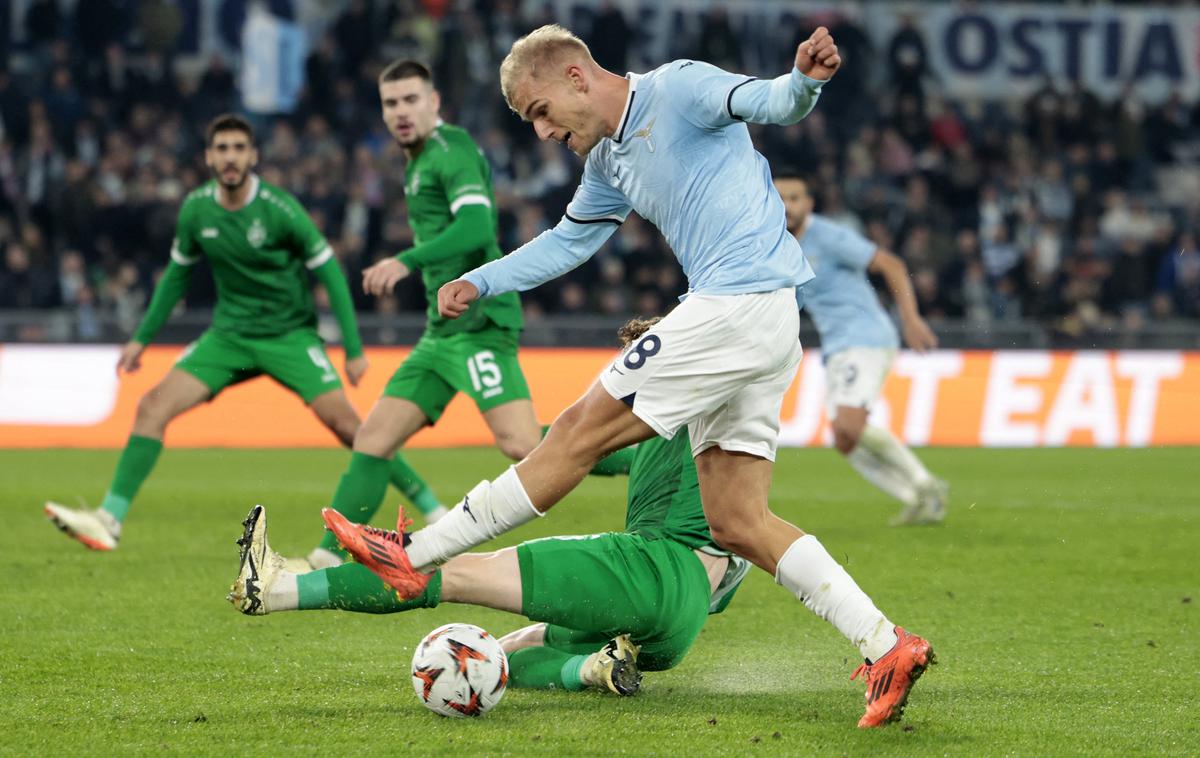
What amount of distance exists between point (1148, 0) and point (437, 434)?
1375cm

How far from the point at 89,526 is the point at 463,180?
2.81 meters

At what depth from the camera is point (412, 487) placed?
30.7 ft

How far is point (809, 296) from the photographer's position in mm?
10750

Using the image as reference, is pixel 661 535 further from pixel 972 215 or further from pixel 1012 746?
pixel 972 215

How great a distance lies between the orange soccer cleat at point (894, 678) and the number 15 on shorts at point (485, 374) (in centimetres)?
341

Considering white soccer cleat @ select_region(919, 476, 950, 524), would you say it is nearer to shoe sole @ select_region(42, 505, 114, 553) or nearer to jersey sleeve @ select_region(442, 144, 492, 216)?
jersey sleeve @ select_region(442, 144, 492, 216)

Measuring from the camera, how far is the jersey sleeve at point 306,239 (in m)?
9.13

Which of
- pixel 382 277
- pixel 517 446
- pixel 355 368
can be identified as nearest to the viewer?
pixel 382 277

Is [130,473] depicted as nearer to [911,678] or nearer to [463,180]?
[463,180]

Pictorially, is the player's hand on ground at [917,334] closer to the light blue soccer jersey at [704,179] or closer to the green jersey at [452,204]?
the green jersey at [452,204]

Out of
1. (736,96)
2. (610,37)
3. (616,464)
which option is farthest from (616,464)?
(610,37)

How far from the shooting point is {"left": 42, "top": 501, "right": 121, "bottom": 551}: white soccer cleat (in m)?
8.70

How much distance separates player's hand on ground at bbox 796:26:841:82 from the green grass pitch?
5.99ft

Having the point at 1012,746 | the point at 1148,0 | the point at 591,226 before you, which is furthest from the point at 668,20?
the point at 1012,746
